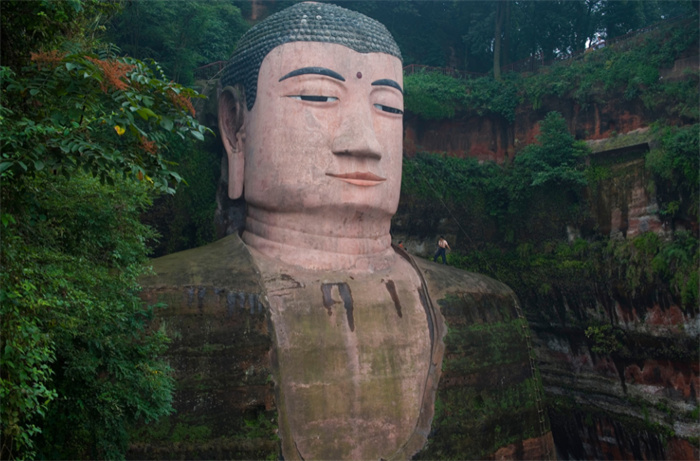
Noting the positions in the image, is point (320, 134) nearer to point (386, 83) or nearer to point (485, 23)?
point (386, 83)

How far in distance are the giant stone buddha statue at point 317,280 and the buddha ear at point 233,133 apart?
2 cm

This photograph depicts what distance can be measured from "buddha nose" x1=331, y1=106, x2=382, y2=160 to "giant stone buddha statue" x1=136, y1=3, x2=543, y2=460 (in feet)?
0.06

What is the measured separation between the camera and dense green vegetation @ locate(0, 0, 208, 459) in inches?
183

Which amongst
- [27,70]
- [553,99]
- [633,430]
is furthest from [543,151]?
A: [27,70]

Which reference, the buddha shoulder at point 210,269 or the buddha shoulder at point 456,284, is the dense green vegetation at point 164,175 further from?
the buddha shoulder at point 456,284

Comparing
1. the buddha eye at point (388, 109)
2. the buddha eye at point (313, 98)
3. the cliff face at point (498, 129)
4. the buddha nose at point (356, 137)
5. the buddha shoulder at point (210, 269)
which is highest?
the cliff face at point (498, 129)

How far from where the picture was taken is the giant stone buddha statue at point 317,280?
26.1ft

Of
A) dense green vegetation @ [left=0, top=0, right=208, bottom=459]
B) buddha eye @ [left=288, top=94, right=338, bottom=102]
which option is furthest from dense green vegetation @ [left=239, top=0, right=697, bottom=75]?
dense green vegetation @ [left=0, top=0, right=208, bottom=459]

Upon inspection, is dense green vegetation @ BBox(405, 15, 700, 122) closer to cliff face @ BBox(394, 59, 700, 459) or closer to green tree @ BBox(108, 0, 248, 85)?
cliff face @ BBox(394, 59, 700, 459)

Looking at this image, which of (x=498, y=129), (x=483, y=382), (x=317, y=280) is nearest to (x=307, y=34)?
(x=317, y=280)

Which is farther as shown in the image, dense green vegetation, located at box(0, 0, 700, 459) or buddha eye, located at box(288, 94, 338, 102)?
buddha eye, located at box(288, 94, 338, 102)

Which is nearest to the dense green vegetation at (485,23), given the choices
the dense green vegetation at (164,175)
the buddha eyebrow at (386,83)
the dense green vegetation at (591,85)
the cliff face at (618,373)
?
the dense green vegetation at (164,175)

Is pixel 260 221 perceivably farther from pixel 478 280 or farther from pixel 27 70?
pixel 27 70

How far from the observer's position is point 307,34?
369 inches
